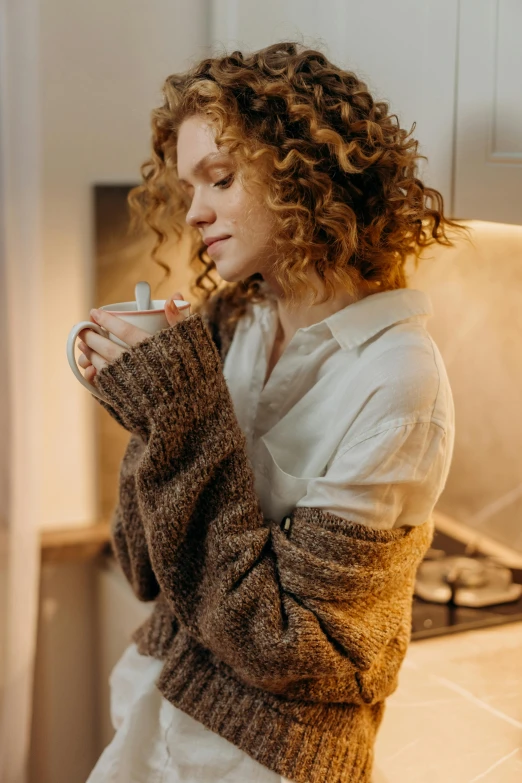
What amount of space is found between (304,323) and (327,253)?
0.11 m

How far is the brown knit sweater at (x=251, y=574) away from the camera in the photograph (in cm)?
87

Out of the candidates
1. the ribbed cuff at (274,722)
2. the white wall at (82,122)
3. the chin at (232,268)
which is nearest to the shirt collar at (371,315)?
the chin at (232,268)

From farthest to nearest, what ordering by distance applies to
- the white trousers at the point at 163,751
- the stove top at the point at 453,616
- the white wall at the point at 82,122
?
the white wall at the point at 82,122, the stove top at the point at 453,616, the white trousers at the point at 163,751

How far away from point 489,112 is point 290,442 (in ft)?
1.45

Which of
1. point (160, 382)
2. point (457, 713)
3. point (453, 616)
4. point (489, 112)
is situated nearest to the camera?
point (160, 382)

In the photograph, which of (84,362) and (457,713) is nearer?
(84,362)

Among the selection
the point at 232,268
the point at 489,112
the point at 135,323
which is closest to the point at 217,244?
the point at 232,268

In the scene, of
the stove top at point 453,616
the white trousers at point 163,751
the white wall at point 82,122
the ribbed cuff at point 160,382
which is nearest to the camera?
the ribbed cuff at point 160,382

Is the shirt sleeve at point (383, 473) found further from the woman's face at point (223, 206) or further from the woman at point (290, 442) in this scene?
the woman's face at point (223, 206)

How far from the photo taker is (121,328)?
0.88 m

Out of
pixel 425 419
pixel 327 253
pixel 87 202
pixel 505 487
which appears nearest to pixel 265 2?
pixel 87 202

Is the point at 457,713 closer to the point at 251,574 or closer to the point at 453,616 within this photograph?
the point at 453,616

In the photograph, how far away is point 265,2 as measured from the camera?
135cm

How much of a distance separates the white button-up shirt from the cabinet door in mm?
146
